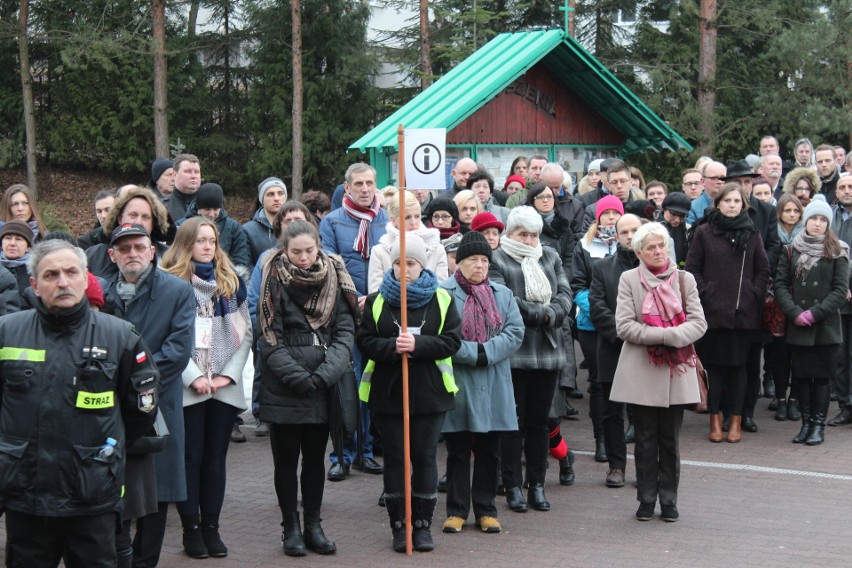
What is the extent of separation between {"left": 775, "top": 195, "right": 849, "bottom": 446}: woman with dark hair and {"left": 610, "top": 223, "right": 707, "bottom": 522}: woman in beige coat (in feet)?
8.45

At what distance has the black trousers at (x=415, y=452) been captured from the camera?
6902 millimetres

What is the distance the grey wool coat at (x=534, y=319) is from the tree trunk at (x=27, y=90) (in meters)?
22.9

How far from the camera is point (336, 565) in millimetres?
6660

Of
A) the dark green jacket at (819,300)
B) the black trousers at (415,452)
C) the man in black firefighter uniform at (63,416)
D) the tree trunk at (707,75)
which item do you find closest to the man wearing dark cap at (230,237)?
the black trousers at (415,452)

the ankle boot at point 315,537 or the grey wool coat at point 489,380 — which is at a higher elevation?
the grey wool coat at point 489,380

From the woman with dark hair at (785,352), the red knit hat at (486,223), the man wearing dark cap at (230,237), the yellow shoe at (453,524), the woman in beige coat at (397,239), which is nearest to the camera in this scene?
the yellow shoe at (453,524)

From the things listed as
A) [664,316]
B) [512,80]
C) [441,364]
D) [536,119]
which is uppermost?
[512,80]

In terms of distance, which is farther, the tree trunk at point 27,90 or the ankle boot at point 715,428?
the tree trunk at point 27,90

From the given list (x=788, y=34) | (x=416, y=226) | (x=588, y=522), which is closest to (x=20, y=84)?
(x=788, y=34)

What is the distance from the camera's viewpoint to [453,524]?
725 cm

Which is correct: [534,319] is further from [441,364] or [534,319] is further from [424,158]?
[424,158]

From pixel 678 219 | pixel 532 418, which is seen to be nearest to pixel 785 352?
pixel 678 219

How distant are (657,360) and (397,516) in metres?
2.08

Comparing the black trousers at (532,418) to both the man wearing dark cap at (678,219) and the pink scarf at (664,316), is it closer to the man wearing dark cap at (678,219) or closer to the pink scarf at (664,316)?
the pink scarf at (664,316)
